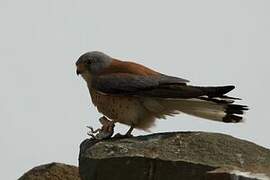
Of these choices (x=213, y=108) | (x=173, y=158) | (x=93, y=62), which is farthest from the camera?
(x=93, y=62)

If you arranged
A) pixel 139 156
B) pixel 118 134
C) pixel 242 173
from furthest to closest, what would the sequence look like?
pixel 118 134 → pixel 139 156 → pixel 242 173

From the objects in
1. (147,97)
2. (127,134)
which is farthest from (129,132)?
(147,97)

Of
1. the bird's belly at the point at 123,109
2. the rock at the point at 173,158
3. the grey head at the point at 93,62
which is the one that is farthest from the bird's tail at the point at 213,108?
the grey head at the point at 93,62

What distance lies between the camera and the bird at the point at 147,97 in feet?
25.8

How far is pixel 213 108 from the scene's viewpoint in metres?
7.89

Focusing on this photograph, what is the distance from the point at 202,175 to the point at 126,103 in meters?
2.04

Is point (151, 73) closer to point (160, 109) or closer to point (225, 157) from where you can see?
point (160, 109)

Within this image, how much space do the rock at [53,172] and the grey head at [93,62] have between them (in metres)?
1.21

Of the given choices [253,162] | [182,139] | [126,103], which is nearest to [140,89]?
[126,103]

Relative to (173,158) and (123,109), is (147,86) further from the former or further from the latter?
(173,158)

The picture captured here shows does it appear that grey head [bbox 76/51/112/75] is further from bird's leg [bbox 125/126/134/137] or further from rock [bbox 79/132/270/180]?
rock [bbox 79/132/270/180]

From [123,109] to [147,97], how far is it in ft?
0.96

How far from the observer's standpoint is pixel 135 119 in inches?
324

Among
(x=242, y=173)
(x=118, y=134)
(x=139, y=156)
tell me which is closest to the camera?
(x=242, y=173)
